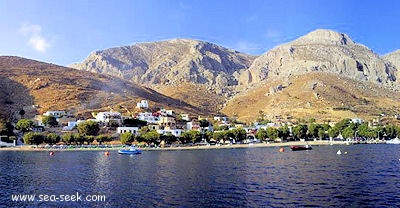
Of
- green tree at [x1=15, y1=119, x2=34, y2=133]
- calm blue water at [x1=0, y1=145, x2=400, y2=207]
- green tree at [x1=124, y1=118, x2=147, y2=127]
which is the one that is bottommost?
calm blue water at [x1=0, y1=145, x2=400, y2=207]

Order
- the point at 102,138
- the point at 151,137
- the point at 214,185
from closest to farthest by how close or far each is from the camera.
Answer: the point at 214,185 → the point at 151,137 → the point at 102,138

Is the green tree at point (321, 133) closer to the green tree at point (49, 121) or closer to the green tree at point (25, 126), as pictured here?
the green tree at point (49, 121)

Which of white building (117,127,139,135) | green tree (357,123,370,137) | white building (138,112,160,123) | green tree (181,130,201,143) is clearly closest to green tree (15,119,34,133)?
white building (117,127,139,135)

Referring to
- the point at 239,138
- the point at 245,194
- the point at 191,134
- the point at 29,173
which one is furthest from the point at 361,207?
the point at 239,138

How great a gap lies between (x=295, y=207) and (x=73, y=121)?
145 meters

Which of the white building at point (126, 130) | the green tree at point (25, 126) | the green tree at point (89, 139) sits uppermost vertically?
the green tree at point (25, 126)

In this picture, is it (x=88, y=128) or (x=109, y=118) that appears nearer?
(x=88, y=128)

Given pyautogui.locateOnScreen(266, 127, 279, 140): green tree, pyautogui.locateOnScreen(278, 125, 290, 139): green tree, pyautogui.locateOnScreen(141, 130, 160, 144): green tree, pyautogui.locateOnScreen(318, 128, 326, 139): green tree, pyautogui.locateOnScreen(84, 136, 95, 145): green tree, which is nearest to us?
pyautogui.locateOnScreen(84, 136, 95, 145): green tree

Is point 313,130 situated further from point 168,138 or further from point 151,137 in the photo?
point 151,137

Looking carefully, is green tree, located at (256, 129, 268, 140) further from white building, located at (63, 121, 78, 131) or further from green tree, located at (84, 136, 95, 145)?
white building, located at (63, 121, 78, 131)

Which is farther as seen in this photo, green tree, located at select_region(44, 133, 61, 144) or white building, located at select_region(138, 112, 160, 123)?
white building, located at select_region(138, 112, 160, 123)

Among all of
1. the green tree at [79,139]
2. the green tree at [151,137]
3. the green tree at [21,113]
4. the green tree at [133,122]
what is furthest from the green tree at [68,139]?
the green tree at [21,113]

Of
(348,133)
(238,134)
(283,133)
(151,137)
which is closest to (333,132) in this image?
(348,133)

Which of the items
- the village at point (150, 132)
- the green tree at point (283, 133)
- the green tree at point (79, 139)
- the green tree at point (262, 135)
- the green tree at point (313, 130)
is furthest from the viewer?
the green tree at point (313, 130)
